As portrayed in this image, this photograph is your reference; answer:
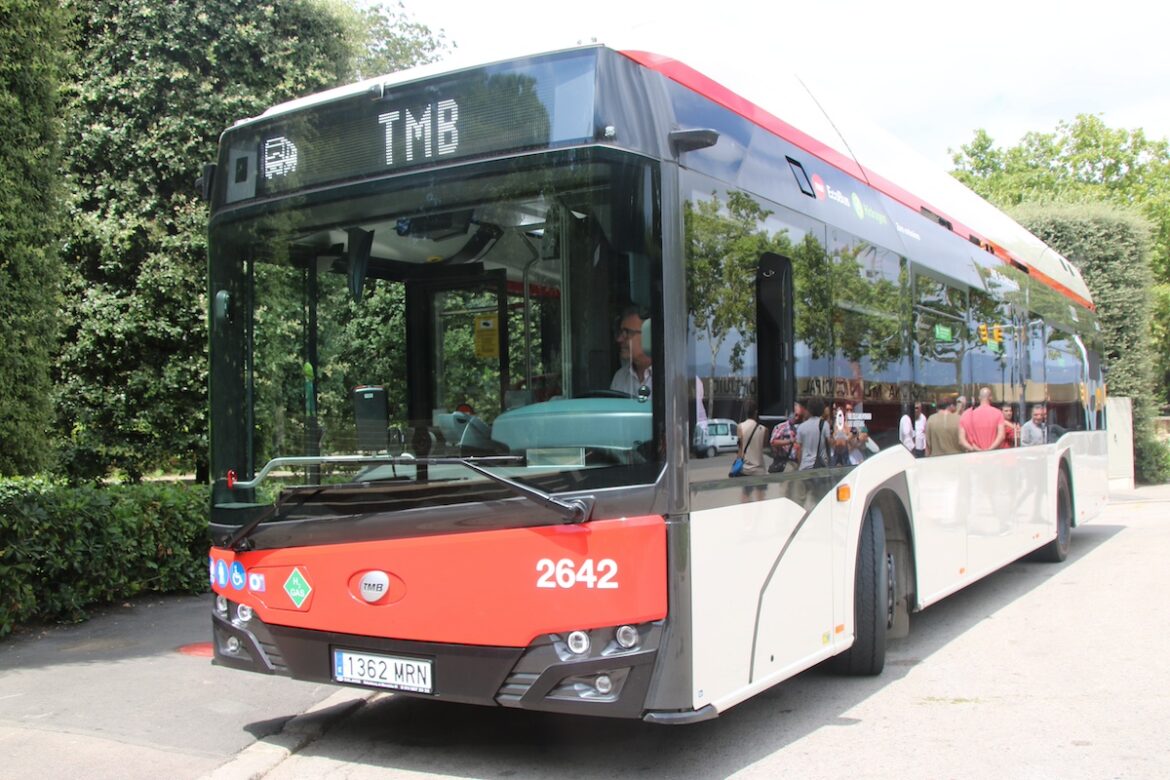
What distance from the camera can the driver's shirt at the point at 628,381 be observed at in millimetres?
4336

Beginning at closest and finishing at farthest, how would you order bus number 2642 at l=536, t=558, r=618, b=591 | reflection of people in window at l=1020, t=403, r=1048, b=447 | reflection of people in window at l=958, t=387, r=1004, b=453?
bus number 2642 at l=536, t=558, r=618, b=591
reflection of people in window at l=958, t=387, r=1004, b=453
reflection of people in window at l=1020, t=403, r=1048, b=447

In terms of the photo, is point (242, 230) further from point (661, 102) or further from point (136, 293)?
point (136, 293)

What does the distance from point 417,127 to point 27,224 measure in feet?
19.1

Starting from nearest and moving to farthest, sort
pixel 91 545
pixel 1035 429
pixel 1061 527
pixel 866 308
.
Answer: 1. pixel 866 308
2. pixel 91 545
3. pixel 1035 429
4. pixel 1061 527

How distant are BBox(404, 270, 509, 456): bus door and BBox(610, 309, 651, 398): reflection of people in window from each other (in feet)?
1.93

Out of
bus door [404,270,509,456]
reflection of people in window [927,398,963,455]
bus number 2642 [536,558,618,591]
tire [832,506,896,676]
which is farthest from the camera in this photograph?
reflection of people in window [927,398,963,455]

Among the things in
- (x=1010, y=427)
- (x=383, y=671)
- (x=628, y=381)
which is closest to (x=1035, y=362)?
(x=1010, y=427)

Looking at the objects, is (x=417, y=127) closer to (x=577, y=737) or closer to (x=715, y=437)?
(x=715, y=437)

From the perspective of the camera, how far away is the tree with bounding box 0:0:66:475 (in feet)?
28.8

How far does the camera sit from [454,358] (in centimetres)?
515

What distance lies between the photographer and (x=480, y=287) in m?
5.07

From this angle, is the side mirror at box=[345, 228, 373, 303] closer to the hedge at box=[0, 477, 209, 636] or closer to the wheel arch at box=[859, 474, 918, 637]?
the wheel arch at box=[859, 474, 918, 637]

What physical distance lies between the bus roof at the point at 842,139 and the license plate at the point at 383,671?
2.54 meters

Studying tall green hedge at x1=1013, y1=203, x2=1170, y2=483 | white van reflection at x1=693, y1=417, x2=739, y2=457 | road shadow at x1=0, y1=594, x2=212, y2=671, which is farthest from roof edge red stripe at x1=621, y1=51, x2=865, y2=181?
tall green hedge at x1=1013, y1=203, x2=1170, y2=483
